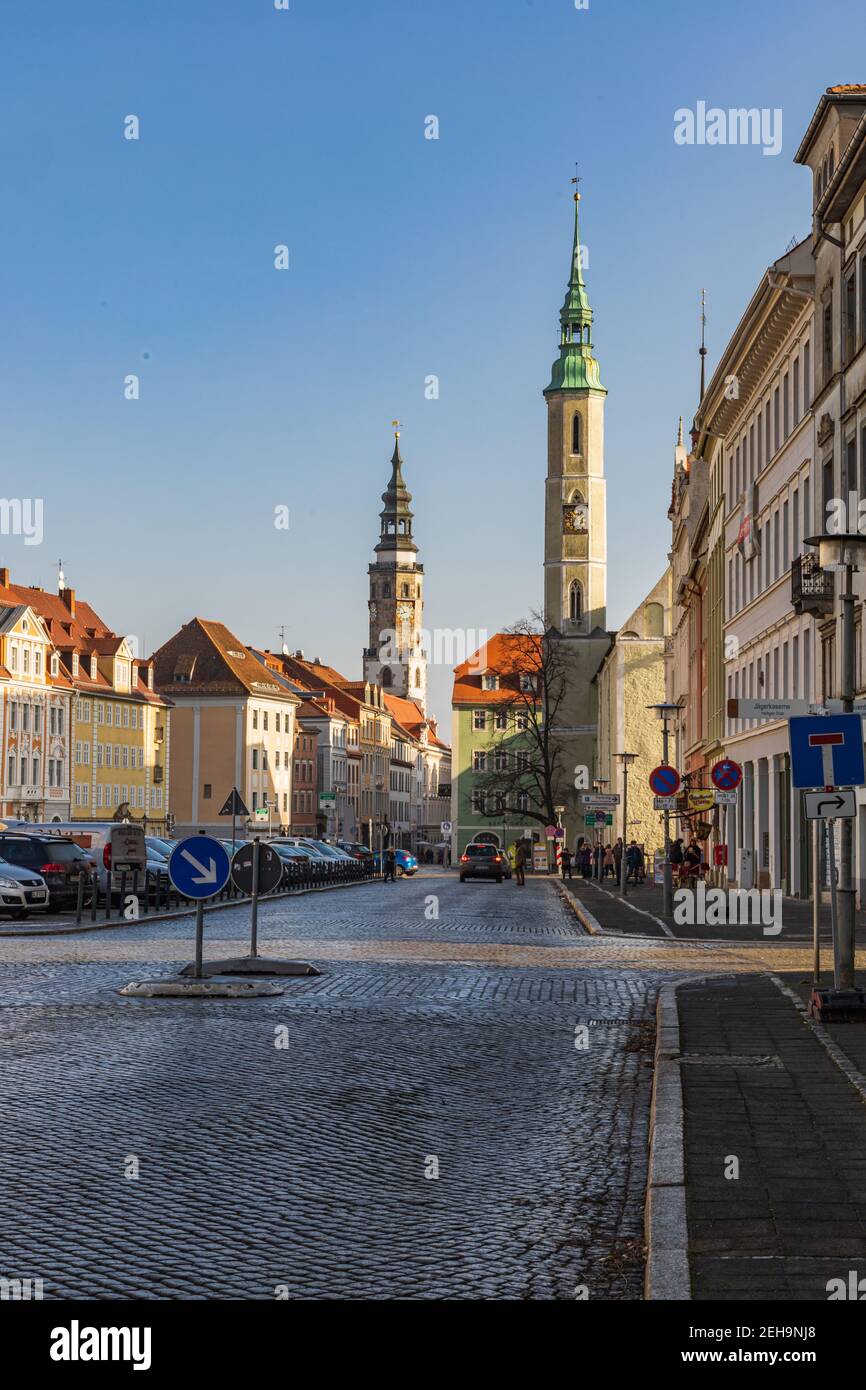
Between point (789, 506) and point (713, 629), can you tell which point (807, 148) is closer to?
point (789, 506)

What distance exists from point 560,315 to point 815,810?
115 meters

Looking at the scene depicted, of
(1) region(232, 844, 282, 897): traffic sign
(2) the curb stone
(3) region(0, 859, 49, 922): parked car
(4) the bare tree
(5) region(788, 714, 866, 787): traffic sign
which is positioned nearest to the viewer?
(2) the curb stone

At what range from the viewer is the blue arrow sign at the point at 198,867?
746 inches

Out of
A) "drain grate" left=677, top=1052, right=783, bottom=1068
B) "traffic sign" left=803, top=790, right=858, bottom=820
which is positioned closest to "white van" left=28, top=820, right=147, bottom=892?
"traffic sign" left=803, top=790, right=858, bottom=820

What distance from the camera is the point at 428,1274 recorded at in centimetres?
706

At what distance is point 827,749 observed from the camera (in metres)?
15.8

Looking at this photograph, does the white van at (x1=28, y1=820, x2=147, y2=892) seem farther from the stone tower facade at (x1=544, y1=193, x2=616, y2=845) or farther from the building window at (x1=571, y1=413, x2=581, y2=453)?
the building window at (x1=571, y1=413, x2=581, y2=453)

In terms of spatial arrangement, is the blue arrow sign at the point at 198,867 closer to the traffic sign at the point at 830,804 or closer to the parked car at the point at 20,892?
the traffic sign at the point at 830,804

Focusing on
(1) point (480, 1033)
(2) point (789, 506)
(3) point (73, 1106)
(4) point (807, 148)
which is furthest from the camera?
(2) point (789, 506)

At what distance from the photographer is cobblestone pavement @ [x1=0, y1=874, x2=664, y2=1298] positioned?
722 cm

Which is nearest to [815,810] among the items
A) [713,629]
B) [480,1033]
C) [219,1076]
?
[480,1033]

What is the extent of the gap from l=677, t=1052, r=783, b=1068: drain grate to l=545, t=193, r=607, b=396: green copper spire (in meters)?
113

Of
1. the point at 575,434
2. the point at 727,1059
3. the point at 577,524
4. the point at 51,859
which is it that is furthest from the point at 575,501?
the point at 727,1059

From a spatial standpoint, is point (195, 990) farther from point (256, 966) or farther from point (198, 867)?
point (256, 966)
